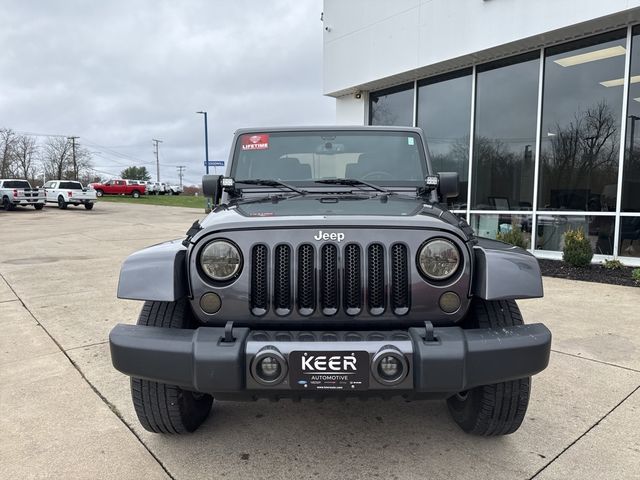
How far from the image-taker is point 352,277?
2.10m

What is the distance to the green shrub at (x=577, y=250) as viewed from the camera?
24.7 feet

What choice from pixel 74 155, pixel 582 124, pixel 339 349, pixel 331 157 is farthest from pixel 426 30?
pixel 74 155

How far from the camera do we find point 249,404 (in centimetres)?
300

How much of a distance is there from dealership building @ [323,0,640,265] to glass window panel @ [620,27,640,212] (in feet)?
0.05

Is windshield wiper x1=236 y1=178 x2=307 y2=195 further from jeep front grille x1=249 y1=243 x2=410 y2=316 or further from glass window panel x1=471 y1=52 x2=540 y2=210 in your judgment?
glass window panel x1=471 y1=52 x2=540 y2=210

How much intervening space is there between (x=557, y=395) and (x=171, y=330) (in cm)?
A: 255

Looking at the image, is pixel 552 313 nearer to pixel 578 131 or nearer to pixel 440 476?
pixel 440 476

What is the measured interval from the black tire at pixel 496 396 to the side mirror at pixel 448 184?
1084 mm

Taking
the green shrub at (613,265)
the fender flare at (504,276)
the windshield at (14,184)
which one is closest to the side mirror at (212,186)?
the fender flare at (504,276)

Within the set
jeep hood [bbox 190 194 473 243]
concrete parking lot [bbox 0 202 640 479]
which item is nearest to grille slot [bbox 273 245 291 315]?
jeep hood [bbox 190 194 473 243]

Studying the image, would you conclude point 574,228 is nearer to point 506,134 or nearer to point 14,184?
point 506,134

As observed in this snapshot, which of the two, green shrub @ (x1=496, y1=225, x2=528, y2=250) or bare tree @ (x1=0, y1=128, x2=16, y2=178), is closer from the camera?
green shrub @ (x1=496, y1=225, x2=528, y2=250)

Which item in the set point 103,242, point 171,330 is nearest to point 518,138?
point 171,330

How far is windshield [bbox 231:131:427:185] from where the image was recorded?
335 cm
